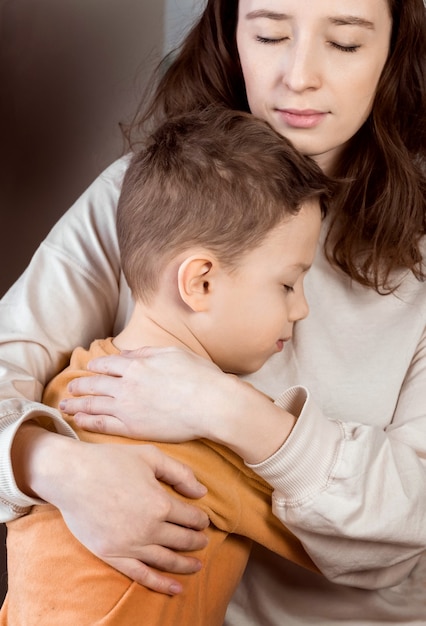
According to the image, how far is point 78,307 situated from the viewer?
151cm

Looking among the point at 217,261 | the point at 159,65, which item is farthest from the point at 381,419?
the point at 159,65

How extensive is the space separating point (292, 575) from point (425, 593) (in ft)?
0.64

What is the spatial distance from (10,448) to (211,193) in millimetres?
405

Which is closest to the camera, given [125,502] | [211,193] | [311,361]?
[125,502]

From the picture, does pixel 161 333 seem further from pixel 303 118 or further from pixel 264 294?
pixel 303 118

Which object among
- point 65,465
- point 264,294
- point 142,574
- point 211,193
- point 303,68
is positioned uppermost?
point 303,68

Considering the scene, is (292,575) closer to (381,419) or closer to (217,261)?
(381,419)

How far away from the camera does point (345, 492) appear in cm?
119

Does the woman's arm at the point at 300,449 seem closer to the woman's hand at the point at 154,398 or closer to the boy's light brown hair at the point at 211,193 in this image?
the woman's hand at the point at 154,398

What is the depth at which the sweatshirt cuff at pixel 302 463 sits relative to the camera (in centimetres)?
118

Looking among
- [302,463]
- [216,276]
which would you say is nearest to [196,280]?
[216,276]

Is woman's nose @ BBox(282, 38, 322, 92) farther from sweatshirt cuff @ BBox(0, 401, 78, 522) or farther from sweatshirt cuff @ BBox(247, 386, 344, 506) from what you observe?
sweatshirt cuff @ BBox(0, 401, 78, 522)

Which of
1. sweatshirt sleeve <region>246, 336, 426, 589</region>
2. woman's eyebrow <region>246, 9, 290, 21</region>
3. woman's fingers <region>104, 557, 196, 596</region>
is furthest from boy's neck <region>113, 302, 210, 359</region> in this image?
woman's eyebrow <region>246, 9, 290, 21</region>

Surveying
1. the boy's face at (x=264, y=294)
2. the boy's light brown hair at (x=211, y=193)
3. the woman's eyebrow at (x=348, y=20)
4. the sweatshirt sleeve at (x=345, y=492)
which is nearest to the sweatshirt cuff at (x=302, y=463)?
the sweatshirt sleeve at (x=345, y=492)
